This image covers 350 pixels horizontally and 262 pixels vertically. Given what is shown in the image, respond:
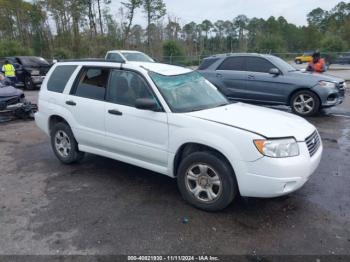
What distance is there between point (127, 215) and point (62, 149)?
226 cm

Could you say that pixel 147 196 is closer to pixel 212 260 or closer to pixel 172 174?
pixel 172 174

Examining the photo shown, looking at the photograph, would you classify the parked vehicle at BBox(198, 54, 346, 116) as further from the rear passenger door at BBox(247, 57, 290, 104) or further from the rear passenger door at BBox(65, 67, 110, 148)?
the rear passenger door at BBox(65, 67, 110, 148)

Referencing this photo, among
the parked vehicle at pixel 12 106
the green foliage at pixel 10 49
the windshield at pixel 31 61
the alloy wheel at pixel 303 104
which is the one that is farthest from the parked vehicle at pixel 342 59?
the green foliage at pixel 10 49

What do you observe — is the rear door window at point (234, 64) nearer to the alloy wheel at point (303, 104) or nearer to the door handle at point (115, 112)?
the alloy wheel at point (303, 104)

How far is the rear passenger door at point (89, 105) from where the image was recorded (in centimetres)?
484

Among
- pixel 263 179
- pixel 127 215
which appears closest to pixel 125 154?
pixel 127 215

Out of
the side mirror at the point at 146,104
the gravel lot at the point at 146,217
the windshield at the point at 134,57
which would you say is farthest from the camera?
the windshield at the point at 134,57

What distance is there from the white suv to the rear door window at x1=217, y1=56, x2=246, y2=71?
5.33m

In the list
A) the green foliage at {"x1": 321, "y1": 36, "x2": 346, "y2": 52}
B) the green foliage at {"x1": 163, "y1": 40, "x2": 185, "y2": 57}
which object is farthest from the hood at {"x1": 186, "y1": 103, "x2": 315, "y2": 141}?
the green foliage at {"x1": 321, "y1": 36, "x2": 346, "y2": 52}

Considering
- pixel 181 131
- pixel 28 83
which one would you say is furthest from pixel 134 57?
pixel 181 131

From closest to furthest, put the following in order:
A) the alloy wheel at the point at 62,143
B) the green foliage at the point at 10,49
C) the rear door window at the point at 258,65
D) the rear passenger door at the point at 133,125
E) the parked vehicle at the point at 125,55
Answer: the rear passenger door at the point at 133,125 → the alloy wheel at the point at 62,143 → the rear door window at the point at 258,65 → the parked vehicle at the point at 125,55 → the green foliage at the point at 10,49

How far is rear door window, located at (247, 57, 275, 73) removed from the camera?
9.50 meters

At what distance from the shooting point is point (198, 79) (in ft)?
16.4

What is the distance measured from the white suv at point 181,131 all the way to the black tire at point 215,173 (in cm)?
→ 1
